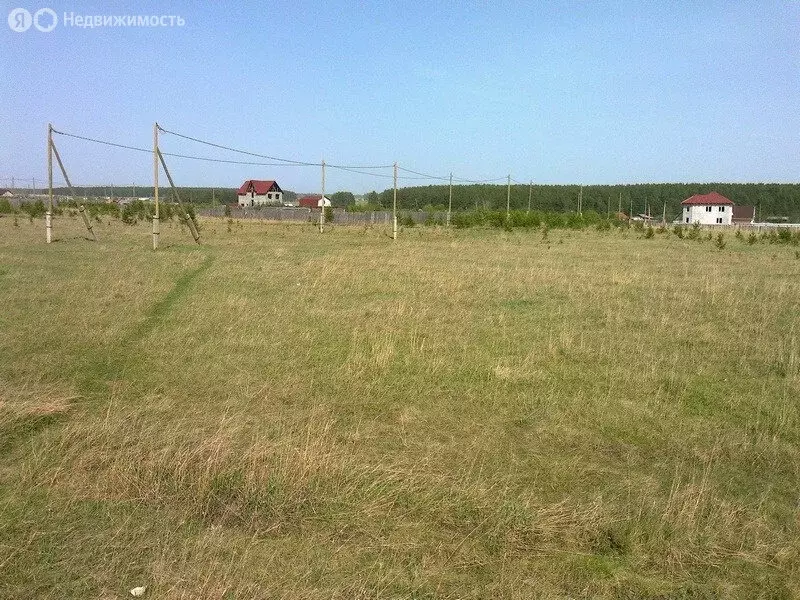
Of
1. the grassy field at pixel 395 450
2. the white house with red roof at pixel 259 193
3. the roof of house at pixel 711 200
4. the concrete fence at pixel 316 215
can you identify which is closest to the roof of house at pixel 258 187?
the white house with red roof at pixel 259 193

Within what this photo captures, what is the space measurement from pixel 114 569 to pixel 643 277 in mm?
14287

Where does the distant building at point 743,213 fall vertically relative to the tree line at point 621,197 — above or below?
below

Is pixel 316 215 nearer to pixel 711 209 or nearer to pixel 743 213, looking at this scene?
pixel 711 209

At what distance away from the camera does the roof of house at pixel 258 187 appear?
95625 mm

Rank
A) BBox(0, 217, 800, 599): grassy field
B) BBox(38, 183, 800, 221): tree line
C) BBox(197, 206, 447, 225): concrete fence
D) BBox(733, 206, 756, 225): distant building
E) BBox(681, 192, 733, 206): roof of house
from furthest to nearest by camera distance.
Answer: BBox(38, 183, 800, 221): tree line, BBox(733, 206, 756, 225): distant building, BBox(681, 192, 733, 206): roof of house, BBox(197, 206, 447, 225): concrete fence, BBox(0, 217, 800, 599): grassy field

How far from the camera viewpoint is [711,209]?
82438mm

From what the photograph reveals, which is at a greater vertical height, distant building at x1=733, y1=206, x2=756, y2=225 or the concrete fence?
distant building at x1=733, y1=206, x2=756, y2=225

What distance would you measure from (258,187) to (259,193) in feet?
4.01

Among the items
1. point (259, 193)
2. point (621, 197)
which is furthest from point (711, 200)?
point (259, 193)

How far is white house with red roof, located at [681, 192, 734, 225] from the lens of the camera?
81.5 metres

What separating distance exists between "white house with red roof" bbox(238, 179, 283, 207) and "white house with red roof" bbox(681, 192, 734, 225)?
189 ft

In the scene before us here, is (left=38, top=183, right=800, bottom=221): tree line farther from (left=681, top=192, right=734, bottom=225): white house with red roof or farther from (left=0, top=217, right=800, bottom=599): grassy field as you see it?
(left=0, top=217, right=800, bottom=599): grassy field

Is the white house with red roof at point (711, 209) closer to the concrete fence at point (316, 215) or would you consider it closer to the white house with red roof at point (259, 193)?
the concrete fence at point (316, 215)

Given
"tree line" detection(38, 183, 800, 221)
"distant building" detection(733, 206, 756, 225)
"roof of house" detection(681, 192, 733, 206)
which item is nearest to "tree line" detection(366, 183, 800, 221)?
"tree line" detection(38, 183, 800, 221)
